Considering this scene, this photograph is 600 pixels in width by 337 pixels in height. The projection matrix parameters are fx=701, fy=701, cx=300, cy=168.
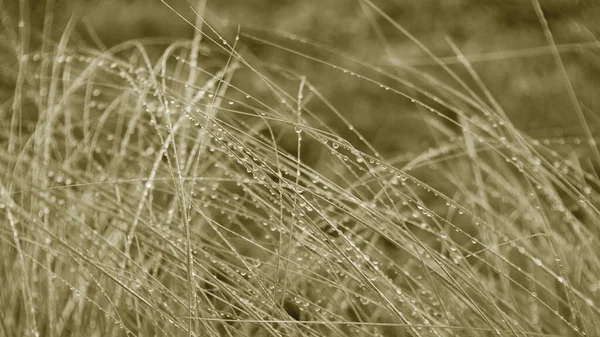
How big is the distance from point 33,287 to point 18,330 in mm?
57

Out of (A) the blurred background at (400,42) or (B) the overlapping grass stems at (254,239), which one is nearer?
(B) the overlapping grass stems at (254,239)

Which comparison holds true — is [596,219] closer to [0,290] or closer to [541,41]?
[0,290]

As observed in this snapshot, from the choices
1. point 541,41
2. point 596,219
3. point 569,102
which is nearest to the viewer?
point 596,219

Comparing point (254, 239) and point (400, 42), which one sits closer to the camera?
point (254, 239)

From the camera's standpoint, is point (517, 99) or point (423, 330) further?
point (517, 99)

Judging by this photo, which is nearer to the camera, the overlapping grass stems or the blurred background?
the overlapping grass stems

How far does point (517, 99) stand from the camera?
5.96 feet

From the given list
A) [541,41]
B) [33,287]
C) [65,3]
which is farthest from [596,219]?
[65,3]

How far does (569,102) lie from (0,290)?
1.40 metres

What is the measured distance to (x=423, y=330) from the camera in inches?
29.0

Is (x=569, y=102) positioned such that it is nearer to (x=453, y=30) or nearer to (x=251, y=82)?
(x=453, y=30)

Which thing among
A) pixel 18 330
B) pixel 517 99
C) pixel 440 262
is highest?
pixel 440 262

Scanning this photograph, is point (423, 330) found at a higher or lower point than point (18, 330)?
higher

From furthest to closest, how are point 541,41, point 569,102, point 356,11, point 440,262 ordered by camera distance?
point 356,11
point 541,41
point 569,102
point 440,262
